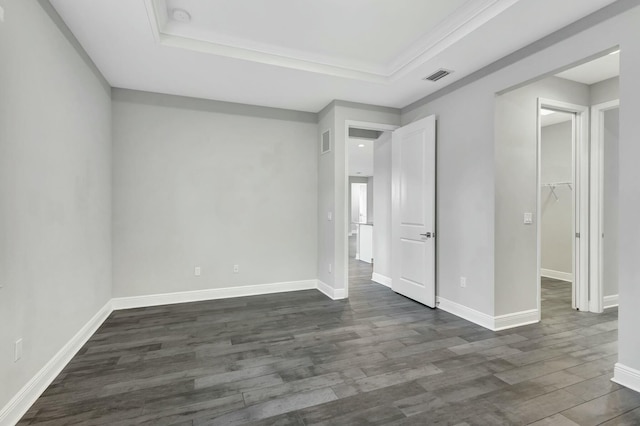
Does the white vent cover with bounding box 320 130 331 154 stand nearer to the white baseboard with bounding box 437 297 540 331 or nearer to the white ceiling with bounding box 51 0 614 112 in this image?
the white ceiling with bounding box 51 0 614 112

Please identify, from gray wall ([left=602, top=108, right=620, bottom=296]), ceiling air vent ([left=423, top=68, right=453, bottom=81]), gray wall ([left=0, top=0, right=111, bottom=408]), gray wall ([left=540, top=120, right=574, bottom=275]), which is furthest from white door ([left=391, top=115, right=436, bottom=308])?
gray wall ([left=0, top=0, right=111, bottom=408])

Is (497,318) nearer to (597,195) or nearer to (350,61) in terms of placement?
(597,195)

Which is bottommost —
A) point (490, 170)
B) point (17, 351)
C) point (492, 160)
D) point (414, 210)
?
point (17, 351)

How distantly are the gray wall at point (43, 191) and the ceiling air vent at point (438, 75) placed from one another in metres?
3.48

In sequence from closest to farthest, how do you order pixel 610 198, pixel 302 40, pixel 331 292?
pixel 302 40 < pixel 610 198 < pixel 331 292

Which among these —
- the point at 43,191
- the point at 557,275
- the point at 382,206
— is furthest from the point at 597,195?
the point at 43,191

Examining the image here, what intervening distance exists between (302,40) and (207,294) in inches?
135

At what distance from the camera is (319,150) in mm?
4910

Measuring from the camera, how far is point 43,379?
85.6 inches

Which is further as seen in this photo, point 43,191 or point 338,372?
point 338,372

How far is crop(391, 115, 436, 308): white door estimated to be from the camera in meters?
3.95

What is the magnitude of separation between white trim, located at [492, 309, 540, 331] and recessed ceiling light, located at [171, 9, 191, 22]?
13.6 ft

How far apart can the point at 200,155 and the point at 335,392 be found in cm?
347

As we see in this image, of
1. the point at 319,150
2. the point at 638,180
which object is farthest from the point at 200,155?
the point at 638,180
